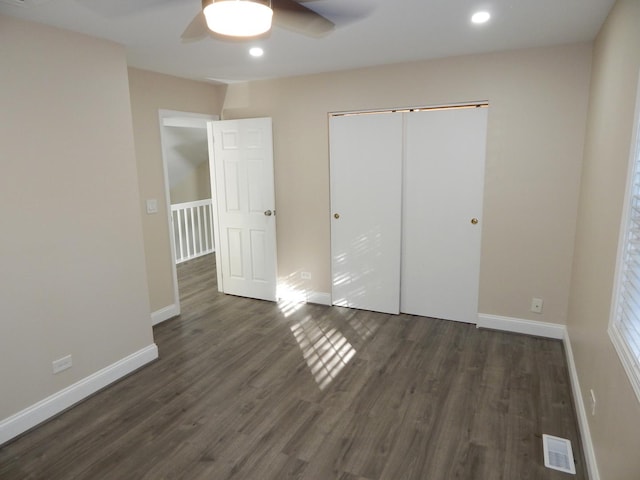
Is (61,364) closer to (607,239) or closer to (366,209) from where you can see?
(366,209)

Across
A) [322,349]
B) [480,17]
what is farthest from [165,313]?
[480,17]

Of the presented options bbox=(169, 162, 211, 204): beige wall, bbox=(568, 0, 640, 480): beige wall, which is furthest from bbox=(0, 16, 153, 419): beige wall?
bbox=(169, 162, 211, 204): beige wall

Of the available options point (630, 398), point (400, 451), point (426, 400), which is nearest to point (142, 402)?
point (400, 451)

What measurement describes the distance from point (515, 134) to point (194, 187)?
17.7 ft

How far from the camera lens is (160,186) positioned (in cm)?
394

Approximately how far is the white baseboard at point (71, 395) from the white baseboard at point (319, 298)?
1.71 meters

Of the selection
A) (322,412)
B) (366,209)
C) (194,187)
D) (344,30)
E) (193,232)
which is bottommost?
(322,412)

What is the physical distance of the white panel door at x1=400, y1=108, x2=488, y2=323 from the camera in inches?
140

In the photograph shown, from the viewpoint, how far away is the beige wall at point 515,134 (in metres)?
3.17

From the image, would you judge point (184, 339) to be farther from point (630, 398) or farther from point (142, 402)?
point (630, 398)

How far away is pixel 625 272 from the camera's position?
1.69 m

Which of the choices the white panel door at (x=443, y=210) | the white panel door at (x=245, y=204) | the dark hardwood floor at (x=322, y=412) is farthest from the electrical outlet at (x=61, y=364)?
the white panel door at (x=443, y=210)

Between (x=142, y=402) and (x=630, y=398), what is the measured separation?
8.79ft

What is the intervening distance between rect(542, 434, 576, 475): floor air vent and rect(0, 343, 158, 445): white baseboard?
2789 mm
